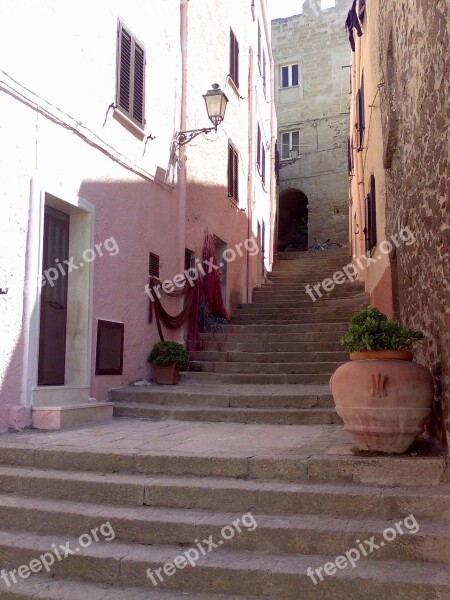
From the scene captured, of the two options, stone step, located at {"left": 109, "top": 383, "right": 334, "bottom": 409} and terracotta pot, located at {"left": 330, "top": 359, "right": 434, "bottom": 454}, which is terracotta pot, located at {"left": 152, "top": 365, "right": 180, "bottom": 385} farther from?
terracotta pot, located at {"left": 330, "top": 359, "right": 434, "bottom": 454}

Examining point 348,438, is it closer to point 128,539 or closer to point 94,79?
point 128,539

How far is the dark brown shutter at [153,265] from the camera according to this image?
30.4 ft

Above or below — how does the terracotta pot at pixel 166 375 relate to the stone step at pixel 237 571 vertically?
above

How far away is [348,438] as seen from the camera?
5652 millimetres

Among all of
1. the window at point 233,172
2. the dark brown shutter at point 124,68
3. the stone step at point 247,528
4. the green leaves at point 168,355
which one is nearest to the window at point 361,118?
the window at point 233,172

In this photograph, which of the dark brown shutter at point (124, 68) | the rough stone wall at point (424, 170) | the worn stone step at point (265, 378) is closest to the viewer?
the rough stone wall at point (424, 170)

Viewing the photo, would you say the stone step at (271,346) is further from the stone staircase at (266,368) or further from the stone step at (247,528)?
the stone step at (247,528)

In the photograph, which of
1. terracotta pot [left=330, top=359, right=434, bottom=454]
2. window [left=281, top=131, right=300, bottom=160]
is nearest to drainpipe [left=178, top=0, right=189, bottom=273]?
terracotta pot [left=330, top=359, right=434, bottom=454]

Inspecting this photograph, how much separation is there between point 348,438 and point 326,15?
24.2 m

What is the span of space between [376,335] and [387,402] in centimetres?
58

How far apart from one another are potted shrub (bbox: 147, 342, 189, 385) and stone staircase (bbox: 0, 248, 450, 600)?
278 centimetres

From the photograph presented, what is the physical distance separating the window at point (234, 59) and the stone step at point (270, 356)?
6.73m

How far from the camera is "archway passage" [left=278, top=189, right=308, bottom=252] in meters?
27.1

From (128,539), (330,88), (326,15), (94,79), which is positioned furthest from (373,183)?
(326,15)
